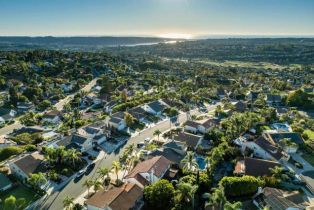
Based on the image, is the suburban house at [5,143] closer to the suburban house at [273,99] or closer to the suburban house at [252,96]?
the suburban house at [252,96]

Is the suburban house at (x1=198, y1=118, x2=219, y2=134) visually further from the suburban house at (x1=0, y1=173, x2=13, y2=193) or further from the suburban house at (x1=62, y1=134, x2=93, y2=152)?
the suburban house at (x1=0, y1=173, x2=13, y2=193)

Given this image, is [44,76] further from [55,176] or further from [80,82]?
[55,176]

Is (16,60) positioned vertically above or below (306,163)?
above

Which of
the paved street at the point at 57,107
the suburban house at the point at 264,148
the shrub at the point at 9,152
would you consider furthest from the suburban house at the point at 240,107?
the shrub at the point at 9,152

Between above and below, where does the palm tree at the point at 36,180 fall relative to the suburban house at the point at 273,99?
above

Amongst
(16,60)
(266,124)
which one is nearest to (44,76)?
(16,60)

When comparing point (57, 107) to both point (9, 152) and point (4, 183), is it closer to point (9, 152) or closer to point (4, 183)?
point (9, 152)

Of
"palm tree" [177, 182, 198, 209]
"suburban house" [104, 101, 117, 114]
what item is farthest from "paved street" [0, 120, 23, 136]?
"palm tree" [177, 182, 198, 209]
